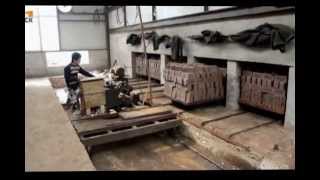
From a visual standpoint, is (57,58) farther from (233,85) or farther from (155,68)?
(233,85)

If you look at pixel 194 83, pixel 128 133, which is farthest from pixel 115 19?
pixel 128 133

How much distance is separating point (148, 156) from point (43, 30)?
950cm

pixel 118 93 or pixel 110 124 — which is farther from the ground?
pixel 118 93

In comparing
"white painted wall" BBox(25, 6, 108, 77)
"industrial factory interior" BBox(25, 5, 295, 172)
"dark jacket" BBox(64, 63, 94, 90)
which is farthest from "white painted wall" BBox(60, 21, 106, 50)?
"dark jacket" BBox(64, 63, 94, 90)

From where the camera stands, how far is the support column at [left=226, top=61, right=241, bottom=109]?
519 centimetres

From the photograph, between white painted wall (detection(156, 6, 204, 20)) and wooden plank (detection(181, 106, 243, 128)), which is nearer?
wooden plank (detection(181, 106, 243, 128))

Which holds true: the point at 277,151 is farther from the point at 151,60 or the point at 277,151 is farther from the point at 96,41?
the point at 96,41

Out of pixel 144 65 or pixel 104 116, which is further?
pixel 144 65

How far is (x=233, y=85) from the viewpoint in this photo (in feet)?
17.2

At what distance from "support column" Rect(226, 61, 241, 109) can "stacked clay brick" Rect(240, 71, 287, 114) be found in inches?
4.5

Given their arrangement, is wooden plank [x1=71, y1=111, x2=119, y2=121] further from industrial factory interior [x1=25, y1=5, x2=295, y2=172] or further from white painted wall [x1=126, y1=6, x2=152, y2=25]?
white painted wall [x1=126, y1=6, x2=152, y2=25]

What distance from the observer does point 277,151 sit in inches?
130

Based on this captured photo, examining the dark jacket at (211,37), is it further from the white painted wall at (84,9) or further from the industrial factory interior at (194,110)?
the white painted wall at (84,9)
